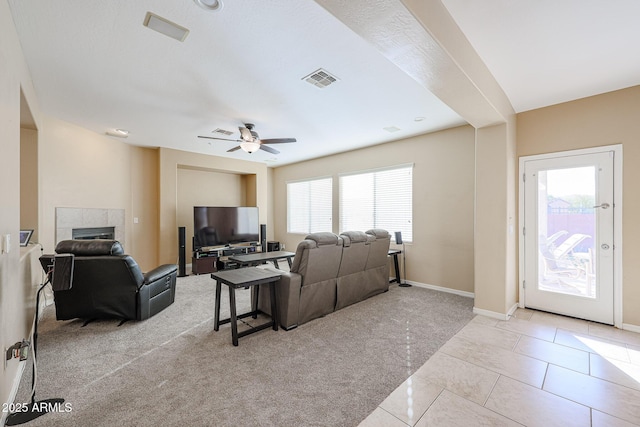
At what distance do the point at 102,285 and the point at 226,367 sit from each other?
1.98 m

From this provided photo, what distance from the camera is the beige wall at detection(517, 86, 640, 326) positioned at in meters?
3.06

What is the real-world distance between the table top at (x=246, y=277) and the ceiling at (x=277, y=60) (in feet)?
7.13

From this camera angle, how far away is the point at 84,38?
2.29 metres

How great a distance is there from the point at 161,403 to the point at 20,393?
1.15m

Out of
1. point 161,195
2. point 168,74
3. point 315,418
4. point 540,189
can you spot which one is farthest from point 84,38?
point 540,189

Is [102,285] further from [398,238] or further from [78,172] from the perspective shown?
[398,238]

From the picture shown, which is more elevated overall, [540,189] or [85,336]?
[540,189]

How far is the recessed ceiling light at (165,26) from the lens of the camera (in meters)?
2.06

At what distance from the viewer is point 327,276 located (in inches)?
139

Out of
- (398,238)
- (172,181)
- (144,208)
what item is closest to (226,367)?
(398,238)

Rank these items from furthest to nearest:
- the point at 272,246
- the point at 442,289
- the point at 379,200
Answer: the point at 272,246, the point at 379,200, the point at 442,289

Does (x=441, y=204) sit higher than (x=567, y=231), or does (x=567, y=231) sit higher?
(x=441, y=204)

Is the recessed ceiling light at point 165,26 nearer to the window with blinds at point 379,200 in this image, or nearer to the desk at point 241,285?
the desk at point 241,285

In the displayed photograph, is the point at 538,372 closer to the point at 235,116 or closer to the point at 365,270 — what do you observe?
the point at 365,270
